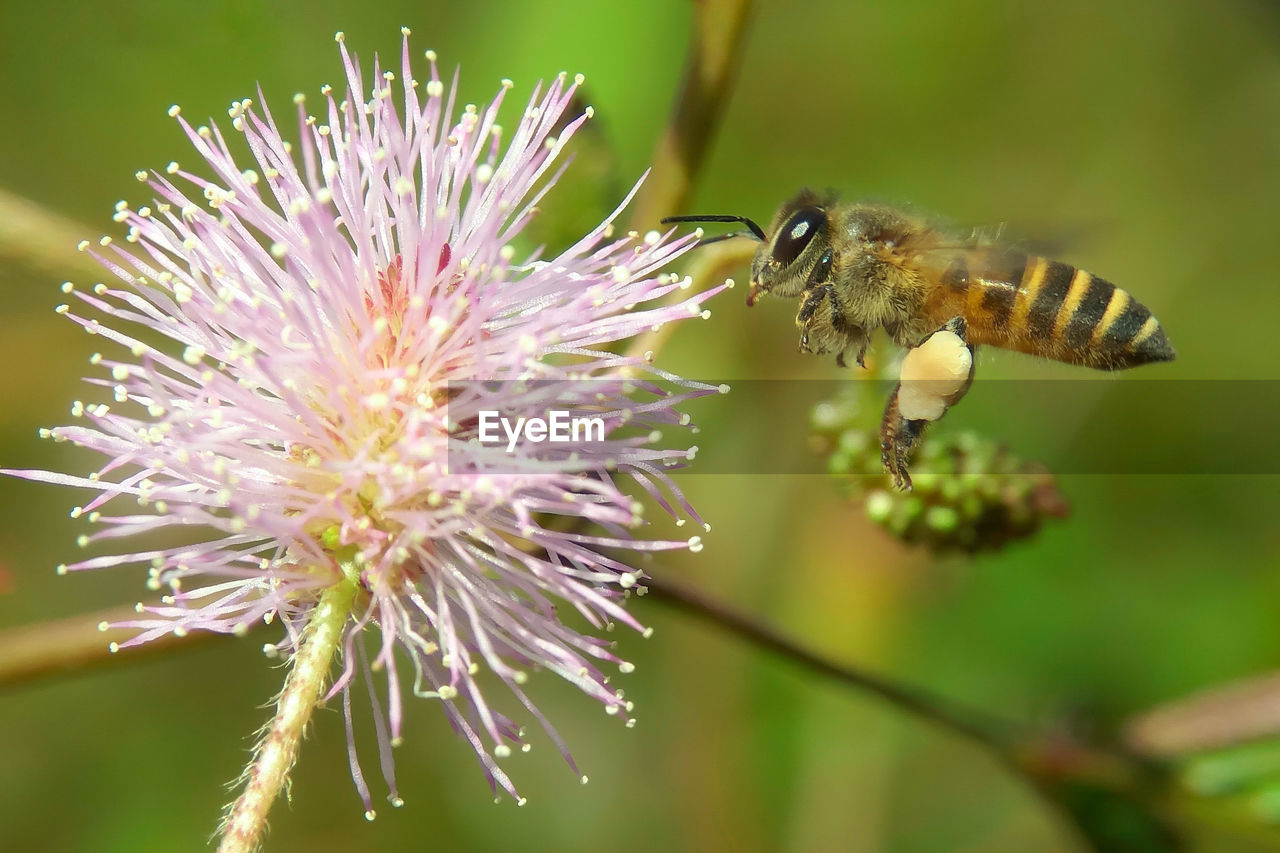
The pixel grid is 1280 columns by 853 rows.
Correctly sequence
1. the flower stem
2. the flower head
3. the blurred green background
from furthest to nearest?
the blurred green background < the flower head < the flower stem

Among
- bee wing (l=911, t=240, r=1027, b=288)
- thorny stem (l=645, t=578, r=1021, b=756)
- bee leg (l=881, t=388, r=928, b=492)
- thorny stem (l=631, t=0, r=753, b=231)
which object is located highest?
thorny stem (l=631, t=0, r=753, b=231)

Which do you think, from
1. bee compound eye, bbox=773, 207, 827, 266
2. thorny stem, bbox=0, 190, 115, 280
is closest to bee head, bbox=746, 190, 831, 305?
bee compound eye, bbox=773, 207, 827, 266

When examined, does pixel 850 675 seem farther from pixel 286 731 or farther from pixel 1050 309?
pixel 286 731

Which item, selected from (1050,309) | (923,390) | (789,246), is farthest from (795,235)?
(1050,309)

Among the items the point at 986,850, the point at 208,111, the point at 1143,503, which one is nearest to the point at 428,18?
the point at 208,111

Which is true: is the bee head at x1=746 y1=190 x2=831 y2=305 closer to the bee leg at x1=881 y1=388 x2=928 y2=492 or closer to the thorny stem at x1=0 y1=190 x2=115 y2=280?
the bee leg at x1=881 y1=388 x2=928 y2=492

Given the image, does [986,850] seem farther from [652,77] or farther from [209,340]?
[209,340]
